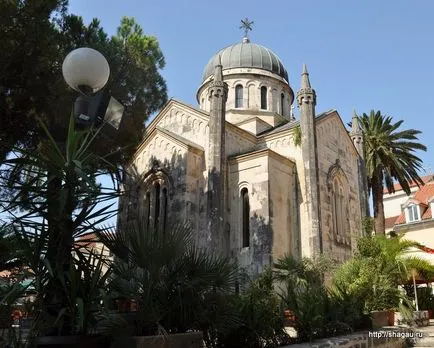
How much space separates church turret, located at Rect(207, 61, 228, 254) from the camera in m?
17.7

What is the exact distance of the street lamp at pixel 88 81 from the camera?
17.6 feet

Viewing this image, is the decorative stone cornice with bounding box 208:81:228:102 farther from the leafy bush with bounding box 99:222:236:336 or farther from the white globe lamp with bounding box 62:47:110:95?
the leafy bush with bounding box 99:222:236:336

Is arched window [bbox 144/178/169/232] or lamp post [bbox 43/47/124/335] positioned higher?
arched window [bbox 144/178/169/232]

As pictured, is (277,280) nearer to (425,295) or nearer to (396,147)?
(425,295)

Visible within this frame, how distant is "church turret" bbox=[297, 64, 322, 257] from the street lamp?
14341 millimetres

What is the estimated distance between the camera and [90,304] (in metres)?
4.26

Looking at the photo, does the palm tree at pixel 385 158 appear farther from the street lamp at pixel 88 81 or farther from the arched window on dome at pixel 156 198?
the street lamp at pixel 88 81

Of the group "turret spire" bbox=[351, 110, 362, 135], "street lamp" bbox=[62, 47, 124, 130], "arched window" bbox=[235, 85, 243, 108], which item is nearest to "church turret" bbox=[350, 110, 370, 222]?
"turret spire" bbox=[351, 110, 362, 135]

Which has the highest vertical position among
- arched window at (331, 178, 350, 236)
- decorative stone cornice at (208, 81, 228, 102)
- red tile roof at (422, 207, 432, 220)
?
decorative stone cornice at (208, 81, 228, 102)

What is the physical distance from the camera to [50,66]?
1207 centimetres

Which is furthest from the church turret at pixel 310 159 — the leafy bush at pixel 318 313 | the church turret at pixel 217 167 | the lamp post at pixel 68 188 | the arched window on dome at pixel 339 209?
the lamp post at pixel 68 188

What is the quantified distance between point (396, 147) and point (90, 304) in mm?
29446

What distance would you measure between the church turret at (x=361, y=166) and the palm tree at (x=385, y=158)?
3.22m

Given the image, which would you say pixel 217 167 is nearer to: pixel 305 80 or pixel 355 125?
pixel 305 80
